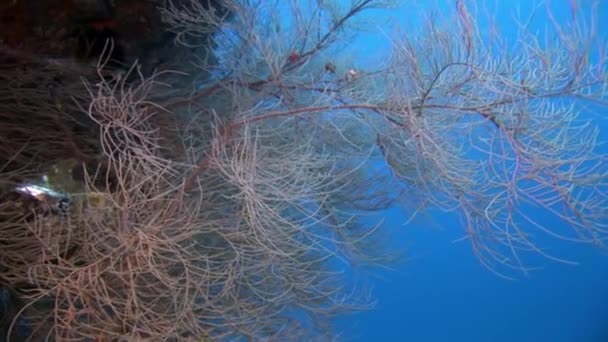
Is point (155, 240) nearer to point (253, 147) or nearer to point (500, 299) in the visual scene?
point (253, 147)

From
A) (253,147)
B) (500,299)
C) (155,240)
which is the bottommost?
(155,240)

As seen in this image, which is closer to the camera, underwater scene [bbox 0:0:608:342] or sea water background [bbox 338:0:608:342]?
underwater scene [bbox 0:0:608:342]

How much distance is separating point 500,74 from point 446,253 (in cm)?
533

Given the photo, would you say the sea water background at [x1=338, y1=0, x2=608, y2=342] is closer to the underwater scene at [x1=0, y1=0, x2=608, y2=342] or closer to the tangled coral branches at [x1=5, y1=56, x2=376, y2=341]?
the underwater scene at [x1=0, y1=0, x2=608, y2=342]

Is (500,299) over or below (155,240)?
over

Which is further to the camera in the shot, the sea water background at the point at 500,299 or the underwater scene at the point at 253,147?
the sea water background at the point at 500,299

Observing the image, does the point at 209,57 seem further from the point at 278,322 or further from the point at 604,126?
the point at 604,126

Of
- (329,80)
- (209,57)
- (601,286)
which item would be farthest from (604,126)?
(209,57)

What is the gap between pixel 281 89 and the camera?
297 centimetres

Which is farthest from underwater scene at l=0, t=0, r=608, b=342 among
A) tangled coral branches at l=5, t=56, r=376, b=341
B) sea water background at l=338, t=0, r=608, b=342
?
sea water background at l=338, t=0, r=608, b=342

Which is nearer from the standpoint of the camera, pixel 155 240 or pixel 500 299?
pixel 155 240

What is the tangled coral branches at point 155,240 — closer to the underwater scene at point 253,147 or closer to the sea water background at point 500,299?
the underwater scene at point 253,147

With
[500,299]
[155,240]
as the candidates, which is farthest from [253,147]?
[500,299]

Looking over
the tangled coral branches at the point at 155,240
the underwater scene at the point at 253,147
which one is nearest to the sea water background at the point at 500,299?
the underwater scene at the point at 253,147
